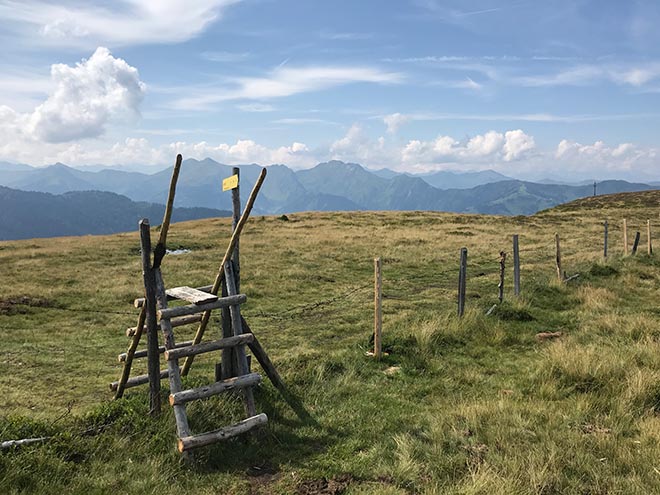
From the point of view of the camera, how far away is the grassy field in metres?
6.05

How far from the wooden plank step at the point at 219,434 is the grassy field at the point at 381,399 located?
10.7 inches

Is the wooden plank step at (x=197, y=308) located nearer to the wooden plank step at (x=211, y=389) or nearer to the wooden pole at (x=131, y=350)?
the wooden pole at (x=131, y=350)

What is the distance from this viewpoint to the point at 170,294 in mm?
8328

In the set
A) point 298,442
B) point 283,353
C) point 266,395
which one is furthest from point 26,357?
point 298,442

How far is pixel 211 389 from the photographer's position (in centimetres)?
732

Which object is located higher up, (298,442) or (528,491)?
(528,491)

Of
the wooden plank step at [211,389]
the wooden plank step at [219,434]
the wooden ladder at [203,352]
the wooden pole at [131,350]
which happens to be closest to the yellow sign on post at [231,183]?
the wooden ladder at [203,352]

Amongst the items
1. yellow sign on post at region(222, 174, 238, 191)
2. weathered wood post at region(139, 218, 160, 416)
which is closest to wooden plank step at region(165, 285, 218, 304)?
weathered wood post at region(139, 218, 160, 416)

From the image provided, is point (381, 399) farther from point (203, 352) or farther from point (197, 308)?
point (197, 308)

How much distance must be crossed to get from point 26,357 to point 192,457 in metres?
8.98

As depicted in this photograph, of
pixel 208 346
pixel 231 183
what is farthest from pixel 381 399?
pixel 231 183

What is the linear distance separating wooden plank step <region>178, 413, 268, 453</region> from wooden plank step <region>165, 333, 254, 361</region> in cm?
121

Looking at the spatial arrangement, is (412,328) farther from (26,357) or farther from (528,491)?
(26,357)

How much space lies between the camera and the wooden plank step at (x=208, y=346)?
23.8ft
